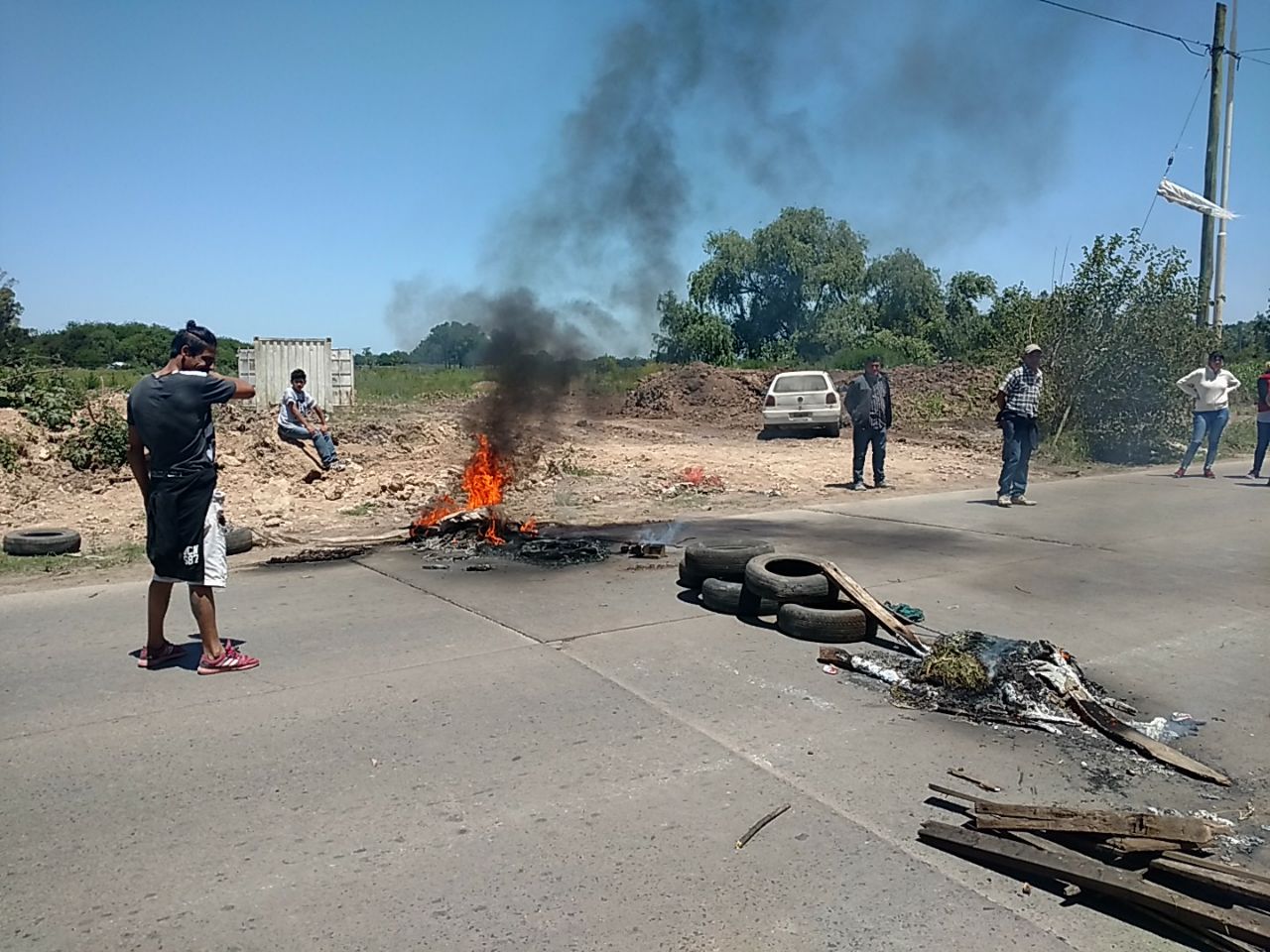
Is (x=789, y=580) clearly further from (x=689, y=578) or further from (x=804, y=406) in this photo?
(x=804, y=406)

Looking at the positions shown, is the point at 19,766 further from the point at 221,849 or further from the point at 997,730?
the point at 997,730

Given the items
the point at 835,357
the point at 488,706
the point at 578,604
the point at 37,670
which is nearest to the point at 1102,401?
the point at 578,604

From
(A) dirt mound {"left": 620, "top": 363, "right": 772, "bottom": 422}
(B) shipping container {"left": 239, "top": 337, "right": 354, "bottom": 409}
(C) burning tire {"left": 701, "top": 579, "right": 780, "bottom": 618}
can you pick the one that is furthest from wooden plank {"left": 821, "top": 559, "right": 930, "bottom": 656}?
(A) dirt mound {"left": 620, "top": 363, "right": 772, "bottom": 422}

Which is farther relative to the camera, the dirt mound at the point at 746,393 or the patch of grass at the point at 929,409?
the dirt mound at the point at 746,393

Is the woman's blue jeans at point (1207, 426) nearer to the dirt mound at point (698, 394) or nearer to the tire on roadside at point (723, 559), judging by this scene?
the tire on roadside at point (723, 559)

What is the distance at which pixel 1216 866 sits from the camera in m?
3.24

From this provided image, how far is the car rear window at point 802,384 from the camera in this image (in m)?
23.8

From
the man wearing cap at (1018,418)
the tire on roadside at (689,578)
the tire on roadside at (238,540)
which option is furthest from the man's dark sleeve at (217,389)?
the man wearing cap at (1018,418)

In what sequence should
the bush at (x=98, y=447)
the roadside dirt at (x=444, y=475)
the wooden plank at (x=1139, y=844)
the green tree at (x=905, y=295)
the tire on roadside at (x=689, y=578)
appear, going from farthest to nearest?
1. the green tree at (x=905, y=295)
2. the bush at (x=98, y=447)
3. the roadside dirt at (x=444, y=475)
4. the tire on roadside at (x=689, y=578)
5. the wooden plank at (x=1139, y=844)

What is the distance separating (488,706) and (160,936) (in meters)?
2.10

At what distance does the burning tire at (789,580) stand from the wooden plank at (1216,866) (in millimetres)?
3185

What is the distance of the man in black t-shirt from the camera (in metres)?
5.25

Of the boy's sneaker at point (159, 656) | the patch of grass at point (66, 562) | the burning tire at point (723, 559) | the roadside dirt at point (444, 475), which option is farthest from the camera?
the roadside dirt at point (444, 475)

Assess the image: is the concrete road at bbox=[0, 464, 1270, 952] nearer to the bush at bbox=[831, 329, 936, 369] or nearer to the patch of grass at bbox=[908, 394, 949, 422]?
the patch of grass at bbox=[908, 394, 949, 422]
